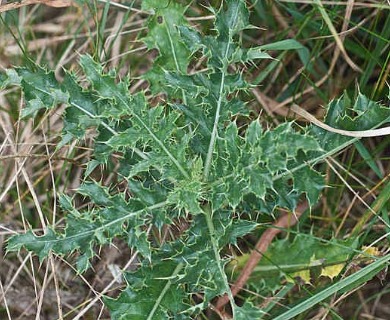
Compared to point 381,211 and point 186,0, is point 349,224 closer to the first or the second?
point 381,211

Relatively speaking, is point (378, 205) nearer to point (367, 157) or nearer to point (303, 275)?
point (367, 157)

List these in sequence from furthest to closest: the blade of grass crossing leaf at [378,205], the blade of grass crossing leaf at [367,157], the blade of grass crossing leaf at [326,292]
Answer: the blade of grass crossing leaf at [367,157], the blade of grass crossing leaf at [378,205], the blade of grass crossing leaf at [326,292]

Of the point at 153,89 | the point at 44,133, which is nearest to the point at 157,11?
the point at 153,89

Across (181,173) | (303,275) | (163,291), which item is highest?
(181,173)

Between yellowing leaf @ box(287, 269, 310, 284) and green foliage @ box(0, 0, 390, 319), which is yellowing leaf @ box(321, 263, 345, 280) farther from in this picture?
green foliage @ box(0, 0, 390, 319)

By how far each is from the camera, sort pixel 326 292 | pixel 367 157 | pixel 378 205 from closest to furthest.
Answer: pixel 326 292 → pixel 378 205 → pixel 367 157

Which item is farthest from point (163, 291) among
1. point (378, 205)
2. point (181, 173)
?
point (378, 205)

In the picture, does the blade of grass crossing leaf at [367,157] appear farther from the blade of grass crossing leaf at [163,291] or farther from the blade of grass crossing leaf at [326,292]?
the blade of grass crossing leaf at [163,291]

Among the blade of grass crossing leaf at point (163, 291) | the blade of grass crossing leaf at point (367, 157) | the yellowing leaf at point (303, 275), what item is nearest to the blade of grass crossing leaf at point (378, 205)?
the blade of grass crossing leaf at point (367, 157)
